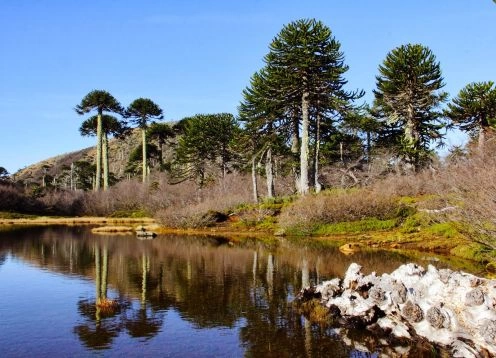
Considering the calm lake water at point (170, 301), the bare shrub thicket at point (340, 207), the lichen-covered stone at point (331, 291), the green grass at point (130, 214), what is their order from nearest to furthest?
the calm lake water at point (170, 301), the lichen-covered stone at point (331, 291), the bare shrub thicket at point (340, 207), the green grass at point (130, 214)

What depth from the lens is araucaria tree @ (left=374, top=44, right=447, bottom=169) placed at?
33.7m

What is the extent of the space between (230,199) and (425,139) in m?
15.1

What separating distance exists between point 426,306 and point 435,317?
34 cm

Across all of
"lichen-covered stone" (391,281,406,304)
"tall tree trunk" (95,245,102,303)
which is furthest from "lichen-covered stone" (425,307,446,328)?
"tall tree trunk" (95,245,102,303)

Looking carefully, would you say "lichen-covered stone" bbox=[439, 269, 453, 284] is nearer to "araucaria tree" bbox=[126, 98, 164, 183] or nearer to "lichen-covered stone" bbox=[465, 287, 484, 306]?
"lichen-covered stone" bbox=[465, 287, 484, 306]

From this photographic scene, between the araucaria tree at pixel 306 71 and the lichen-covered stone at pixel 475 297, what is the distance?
932 inches

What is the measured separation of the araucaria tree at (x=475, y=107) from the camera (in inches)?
1232

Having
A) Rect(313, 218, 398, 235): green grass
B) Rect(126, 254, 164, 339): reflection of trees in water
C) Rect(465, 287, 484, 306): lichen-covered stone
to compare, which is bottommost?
Rect(126, 254, 164, 339): reflection of trees in water

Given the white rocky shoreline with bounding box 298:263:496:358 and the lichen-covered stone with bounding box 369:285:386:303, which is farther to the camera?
the lichen-covered stone with bounding box 369:285:386:303

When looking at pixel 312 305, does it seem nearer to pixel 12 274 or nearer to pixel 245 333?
pixel 245 333

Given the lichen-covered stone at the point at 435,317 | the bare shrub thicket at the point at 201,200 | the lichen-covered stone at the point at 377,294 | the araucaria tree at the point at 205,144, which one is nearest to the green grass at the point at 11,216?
the bare shrub thicket at the point at 201,200

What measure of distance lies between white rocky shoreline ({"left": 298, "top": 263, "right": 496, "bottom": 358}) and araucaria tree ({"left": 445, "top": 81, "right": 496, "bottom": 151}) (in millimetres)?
24378

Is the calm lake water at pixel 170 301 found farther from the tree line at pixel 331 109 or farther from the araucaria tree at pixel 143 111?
the araucaria tree at pixel 143 111

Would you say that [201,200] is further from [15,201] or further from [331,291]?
[331,291]
